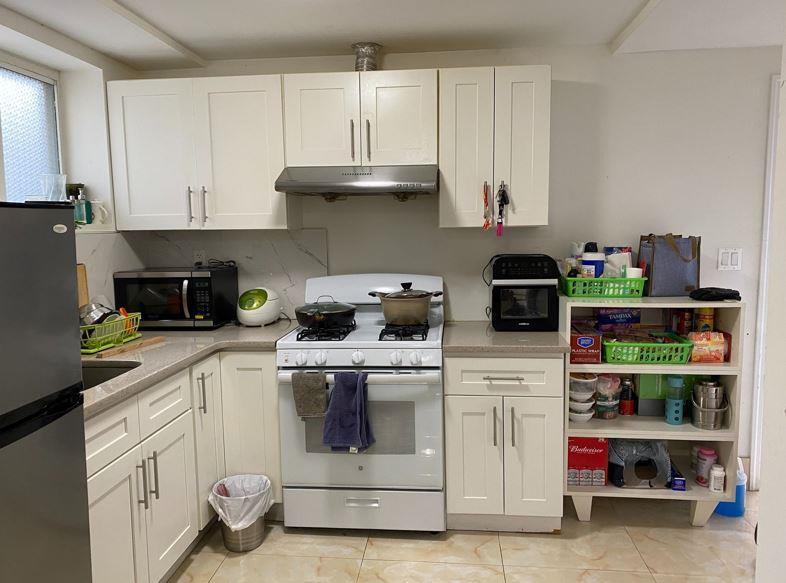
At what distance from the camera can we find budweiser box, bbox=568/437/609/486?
2.77 meters

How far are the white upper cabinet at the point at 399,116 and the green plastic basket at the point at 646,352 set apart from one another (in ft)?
3.97

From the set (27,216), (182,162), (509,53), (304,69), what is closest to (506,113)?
(509,53)

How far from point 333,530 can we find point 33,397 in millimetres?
Answer: 1827

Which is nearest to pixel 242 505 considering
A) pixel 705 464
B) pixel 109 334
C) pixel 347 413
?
pixel 347 413

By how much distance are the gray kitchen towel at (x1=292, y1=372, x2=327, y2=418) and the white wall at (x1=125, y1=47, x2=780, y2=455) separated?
1062mm

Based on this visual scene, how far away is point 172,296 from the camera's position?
3.00 m

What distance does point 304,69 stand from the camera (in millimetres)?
3146

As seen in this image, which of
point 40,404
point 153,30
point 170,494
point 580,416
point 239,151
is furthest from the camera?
point 239,151

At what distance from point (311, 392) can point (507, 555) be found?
110 cm

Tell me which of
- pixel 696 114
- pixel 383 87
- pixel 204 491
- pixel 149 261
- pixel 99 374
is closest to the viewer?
pixel 99 374

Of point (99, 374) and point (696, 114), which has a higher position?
point (696, 114)

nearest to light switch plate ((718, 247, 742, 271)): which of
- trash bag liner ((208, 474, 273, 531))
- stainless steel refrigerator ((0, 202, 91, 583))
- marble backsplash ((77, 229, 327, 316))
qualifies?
marble backsplash ((77, 229, 327, 316))

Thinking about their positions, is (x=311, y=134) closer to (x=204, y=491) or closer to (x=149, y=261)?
(x=149, y=261)

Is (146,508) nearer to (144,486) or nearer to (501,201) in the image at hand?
(144,486)
